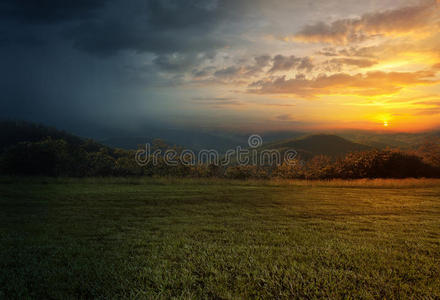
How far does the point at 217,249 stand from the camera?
5.55 m

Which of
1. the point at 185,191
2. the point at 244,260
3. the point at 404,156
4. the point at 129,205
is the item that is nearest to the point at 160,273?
the point at 244,260

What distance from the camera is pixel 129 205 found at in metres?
11.3

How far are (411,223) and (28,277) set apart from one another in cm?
917

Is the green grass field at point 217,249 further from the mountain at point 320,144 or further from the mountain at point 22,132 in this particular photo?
the mountain at point 320,144

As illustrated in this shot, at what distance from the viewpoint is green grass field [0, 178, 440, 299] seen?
3.99 metres

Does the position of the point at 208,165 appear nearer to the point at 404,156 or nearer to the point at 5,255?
the point at 404,156

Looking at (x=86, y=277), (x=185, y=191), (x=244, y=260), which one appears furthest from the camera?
(x=185, y=191)

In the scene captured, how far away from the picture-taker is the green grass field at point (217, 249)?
3.99 meters

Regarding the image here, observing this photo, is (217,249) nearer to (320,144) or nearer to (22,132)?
(22,132)
